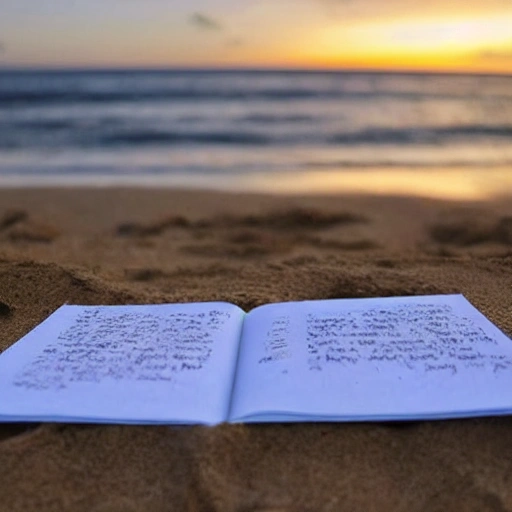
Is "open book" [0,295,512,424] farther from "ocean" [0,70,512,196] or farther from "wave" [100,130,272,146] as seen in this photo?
"wave" [100,130,272,146]

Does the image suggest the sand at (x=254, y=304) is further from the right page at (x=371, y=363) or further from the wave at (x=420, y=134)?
the wave at (x=420, y=134)

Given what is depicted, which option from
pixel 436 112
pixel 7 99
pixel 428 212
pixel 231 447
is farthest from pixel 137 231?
pixel 7 99

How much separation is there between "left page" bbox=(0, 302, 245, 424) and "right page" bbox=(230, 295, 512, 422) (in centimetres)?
3

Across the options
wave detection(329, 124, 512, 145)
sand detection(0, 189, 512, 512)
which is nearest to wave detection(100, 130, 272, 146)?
wave detection(329, 124, 512, 145)

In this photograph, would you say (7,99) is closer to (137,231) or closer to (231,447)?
(137,231)

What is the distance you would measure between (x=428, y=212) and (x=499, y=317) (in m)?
1.42

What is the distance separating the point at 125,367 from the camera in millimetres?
707

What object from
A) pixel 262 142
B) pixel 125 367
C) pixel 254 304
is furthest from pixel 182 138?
pixel 125 367

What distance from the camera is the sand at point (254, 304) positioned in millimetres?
547

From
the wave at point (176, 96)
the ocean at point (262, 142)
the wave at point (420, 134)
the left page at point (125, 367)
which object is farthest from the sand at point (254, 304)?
the wave at point (176, 96)

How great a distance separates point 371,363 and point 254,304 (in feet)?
1.11

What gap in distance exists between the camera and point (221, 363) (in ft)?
2.33

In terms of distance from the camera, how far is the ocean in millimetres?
3236

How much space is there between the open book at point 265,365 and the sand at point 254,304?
0.02 metres
